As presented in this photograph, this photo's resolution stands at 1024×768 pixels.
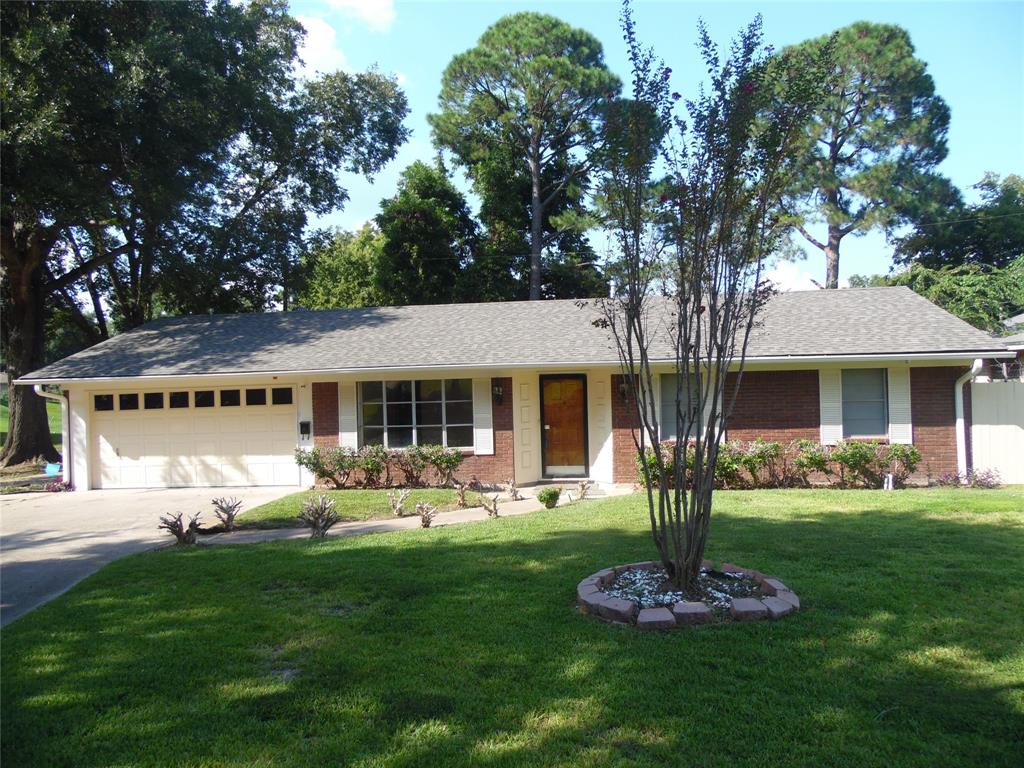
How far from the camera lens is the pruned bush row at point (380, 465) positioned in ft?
43.4

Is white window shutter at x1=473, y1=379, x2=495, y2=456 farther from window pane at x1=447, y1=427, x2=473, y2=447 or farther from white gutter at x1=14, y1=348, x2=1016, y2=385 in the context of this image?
white gutter at x1=14, y1=348, x2=1016, y2=385

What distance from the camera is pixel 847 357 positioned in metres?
12.4

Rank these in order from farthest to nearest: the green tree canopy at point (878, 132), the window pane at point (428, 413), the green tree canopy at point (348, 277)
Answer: the green tree canopy at point (348, 277)
the green tree canopy at point (878, 132)
the window pane at point (428, 413)

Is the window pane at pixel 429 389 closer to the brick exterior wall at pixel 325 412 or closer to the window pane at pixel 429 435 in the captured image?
the window pane at pixel 429 435

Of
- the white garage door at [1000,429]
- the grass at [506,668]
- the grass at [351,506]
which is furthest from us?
the white garage door at [1000,429]

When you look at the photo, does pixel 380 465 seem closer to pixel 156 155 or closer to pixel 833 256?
pixel 156 155

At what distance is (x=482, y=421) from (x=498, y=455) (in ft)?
2.33

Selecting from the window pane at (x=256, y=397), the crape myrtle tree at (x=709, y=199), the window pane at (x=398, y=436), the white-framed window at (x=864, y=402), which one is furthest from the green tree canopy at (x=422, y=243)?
the crape myrtle tree at (x=709, y=199)

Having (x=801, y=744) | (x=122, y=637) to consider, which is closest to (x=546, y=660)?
(x=801, y=744)

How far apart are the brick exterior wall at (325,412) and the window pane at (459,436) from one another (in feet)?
7.22

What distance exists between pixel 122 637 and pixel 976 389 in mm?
13480

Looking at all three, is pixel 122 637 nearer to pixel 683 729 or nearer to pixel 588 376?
pixel 683 729

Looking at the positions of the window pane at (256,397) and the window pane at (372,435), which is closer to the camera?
the window pane at (372,435)

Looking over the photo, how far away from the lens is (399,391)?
13883 mm
